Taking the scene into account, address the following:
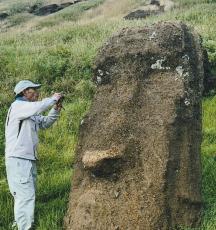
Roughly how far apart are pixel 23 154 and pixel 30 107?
0.62 meters

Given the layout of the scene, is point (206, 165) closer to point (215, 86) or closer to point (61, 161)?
point (61, 161)

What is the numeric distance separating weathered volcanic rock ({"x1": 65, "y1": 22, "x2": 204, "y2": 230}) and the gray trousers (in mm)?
514

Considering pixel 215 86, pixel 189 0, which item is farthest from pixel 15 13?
pixel 215 86

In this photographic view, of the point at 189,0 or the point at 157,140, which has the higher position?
the point at 157,140

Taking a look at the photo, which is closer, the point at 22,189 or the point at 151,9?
the point at 22,189

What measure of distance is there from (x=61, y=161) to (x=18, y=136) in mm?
2952

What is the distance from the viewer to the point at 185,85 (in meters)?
7.45

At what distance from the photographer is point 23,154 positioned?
769 cm

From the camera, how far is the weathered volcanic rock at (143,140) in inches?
280

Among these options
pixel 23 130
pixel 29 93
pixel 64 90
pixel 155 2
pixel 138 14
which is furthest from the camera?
pixel 155 2

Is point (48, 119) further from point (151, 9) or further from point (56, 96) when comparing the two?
point (151, 9)

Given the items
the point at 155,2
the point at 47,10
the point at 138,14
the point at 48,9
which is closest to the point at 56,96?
the point at 138,14

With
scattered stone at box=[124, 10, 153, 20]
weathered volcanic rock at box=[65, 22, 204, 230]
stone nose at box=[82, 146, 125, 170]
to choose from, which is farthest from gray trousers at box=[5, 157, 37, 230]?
scattered stone at box=[124, 10, 153, 20]

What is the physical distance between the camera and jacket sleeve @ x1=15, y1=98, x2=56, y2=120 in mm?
7520
